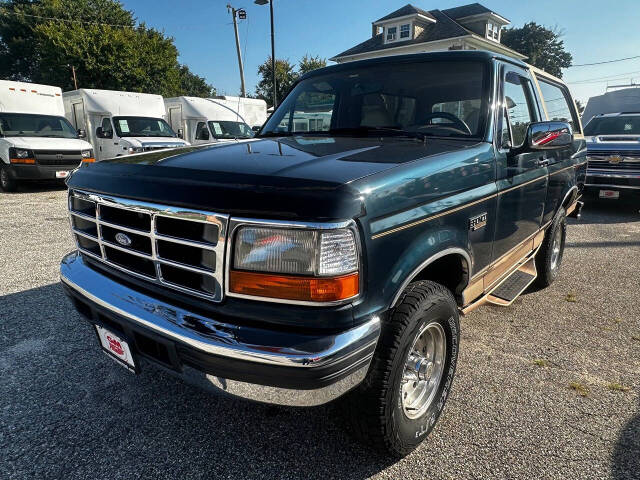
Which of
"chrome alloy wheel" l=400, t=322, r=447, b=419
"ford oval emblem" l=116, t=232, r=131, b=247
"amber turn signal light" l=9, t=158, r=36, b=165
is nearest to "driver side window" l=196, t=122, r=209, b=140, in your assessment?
"amber turn signal light" l=9, t=158, r=36, b=165

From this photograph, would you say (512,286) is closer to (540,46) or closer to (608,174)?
(608,174)

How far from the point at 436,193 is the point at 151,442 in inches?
74.4

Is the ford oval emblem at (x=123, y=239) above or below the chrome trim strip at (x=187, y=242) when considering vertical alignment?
below

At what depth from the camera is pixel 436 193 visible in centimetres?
192

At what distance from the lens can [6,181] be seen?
9.81m

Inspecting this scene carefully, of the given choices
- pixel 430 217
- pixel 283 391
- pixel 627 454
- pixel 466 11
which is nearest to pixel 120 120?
pixel 430 217

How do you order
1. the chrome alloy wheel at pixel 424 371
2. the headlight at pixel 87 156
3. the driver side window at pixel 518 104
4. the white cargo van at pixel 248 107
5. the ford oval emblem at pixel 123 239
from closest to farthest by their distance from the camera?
1. the ford oval emblem at pixel 123 239
2. the chrome alloy wheel at pixel 424 371
3. the driver side window at pixel 518 104
4. the headlight at pixel 87 156
5. the white cargo van at pixel 248 107

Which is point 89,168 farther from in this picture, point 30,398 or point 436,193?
point 436,193

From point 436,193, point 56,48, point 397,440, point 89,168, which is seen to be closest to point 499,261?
point 436,193

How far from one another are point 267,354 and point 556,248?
164 inches

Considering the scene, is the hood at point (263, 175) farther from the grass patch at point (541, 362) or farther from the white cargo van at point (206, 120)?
the white cargo van at point (206, 120)

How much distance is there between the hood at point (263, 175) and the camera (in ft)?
4.76

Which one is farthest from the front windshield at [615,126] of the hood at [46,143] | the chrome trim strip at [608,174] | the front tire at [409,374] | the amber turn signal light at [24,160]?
the amber turn signal light at [24,160]

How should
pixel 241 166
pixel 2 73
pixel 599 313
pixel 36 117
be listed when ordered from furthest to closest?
pixel 2 73 → pixel 36 117 → pixel 599 313 → pixel 241 166
